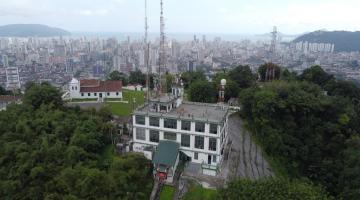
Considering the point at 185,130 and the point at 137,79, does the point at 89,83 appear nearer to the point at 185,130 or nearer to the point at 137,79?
the point at 137,79

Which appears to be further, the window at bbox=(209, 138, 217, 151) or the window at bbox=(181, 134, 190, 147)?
the window at bbox=(181, 134, 190, 147)

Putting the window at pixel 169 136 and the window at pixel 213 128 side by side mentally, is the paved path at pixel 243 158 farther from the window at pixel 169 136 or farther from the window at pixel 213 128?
the window at pixel 169 136

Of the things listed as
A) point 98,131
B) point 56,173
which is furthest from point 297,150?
point 56,173

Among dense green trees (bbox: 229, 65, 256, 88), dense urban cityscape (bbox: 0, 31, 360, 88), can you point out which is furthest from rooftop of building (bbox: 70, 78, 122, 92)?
dense urban cityscape (bbox: 0, 31, 360, 88)

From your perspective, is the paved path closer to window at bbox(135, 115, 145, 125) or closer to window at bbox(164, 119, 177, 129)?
window at bbox(164, 119, 177, 129)

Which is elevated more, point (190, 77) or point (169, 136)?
point (190, 77)

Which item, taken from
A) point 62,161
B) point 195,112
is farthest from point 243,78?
point 62,161
